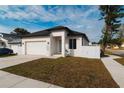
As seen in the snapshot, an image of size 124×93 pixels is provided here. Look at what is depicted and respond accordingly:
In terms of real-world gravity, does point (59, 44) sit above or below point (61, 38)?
below

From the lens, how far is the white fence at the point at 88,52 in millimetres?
15663

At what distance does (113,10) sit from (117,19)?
1660mm

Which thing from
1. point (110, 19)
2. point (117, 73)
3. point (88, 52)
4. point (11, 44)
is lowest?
point (117, 73)

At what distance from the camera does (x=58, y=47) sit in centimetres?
1886

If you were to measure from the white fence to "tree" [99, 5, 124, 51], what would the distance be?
5.76 metres

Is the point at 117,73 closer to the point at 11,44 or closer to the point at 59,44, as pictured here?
the point at 59,44

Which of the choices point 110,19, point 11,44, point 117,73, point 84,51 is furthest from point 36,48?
point 117,73

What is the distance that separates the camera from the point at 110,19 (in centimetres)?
2044

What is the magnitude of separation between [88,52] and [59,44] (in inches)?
192

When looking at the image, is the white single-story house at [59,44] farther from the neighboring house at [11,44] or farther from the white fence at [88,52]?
the neighboring house at [11,44]

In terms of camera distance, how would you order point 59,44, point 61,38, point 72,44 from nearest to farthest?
point 72,44 < point 61,38 < point 59,44

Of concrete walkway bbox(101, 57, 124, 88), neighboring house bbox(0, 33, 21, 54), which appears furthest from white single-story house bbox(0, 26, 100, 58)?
concrete walkway bbox(101, 57, 124, 88)

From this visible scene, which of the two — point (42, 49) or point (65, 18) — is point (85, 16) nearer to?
point (65, 18)
